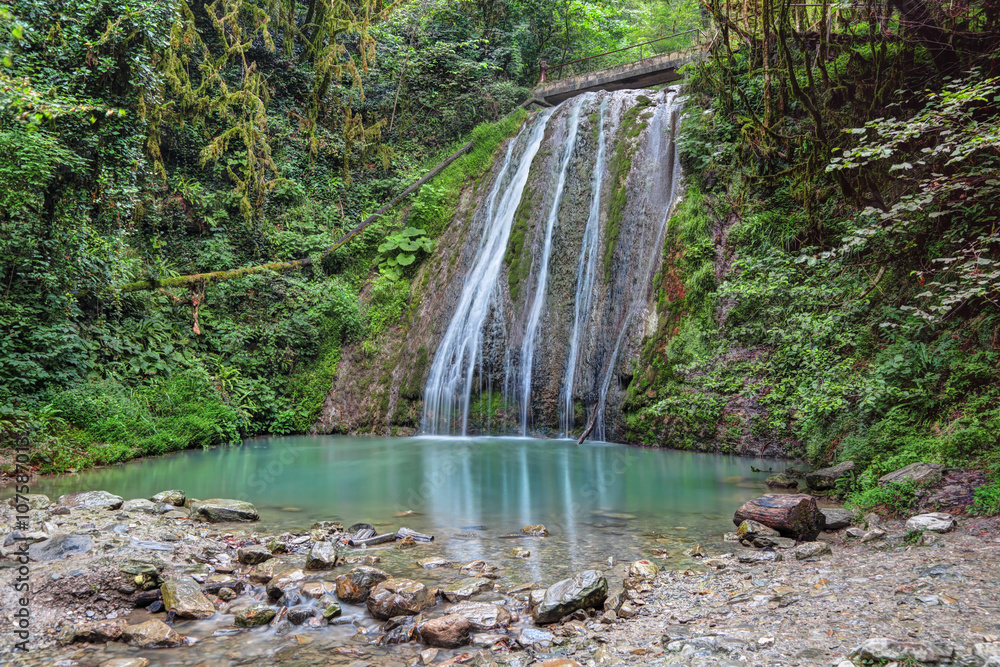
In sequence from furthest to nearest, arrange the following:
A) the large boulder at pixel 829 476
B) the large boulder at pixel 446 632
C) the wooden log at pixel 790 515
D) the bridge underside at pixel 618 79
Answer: the bridge underside at pixel 618 79 < the large boulder at pixel 829 476 < the wooden log at pixel 790 515 < the large boulder at pixel 446 632

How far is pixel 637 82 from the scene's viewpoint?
1748cm

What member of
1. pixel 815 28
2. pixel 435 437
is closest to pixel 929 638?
pixel 815 28

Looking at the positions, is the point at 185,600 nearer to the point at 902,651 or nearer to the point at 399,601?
the point at 399,601

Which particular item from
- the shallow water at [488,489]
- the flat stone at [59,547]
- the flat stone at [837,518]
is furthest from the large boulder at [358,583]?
the flat stone at [837,518]

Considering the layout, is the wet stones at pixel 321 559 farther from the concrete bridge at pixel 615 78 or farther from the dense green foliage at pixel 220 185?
the concrete bridge at pixel 615 78

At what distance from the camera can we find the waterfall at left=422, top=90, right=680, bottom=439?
11.0 meters

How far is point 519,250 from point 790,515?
928cm

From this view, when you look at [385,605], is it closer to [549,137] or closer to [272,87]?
[549,137]

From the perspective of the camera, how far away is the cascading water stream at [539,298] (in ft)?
37.2

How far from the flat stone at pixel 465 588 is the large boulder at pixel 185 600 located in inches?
52.7

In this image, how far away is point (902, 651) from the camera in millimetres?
2152

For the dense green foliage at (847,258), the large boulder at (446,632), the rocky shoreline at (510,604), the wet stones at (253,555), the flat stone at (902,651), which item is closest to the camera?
the flat stone at (902,651)

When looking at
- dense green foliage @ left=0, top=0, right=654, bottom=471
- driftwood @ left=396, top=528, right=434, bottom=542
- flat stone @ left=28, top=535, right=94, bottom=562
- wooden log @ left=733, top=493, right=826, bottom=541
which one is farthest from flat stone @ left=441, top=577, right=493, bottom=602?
dense green foliage @ left=0, top=0, right=654, bottom=471

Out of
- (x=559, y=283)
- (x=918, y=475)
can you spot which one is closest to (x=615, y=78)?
(x=559, y=283)
